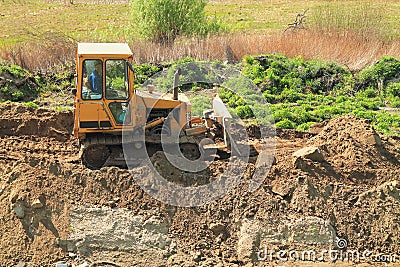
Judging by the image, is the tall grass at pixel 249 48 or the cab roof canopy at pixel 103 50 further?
the tall grass at pixel 249 48

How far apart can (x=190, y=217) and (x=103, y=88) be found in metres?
3.10

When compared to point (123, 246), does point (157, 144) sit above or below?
above

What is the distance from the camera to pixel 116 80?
35.8 ft

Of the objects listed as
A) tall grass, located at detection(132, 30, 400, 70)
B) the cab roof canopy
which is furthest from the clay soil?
tall grass, located at detection(132, 30, 400, 70)

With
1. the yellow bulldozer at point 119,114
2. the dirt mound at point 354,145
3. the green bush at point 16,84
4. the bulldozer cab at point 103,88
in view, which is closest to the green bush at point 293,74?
the dirt mound at point 354,145

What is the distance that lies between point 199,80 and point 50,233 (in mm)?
9905

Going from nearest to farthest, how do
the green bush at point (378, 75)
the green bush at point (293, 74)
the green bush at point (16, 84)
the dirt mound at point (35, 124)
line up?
the dirt mound at point (35, 124) → the green bush at point (16, 84) → the green bush at point (293, 74) → the green bush at point (378, 75)

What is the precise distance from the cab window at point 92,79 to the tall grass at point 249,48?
8705mm

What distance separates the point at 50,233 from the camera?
9.66 meters

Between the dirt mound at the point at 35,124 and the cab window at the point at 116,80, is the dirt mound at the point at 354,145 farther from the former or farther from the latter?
the dirt mound at the point at 35,124

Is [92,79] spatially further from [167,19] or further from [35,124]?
[167,19]

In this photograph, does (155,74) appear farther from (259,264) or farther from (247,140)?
(259,264)

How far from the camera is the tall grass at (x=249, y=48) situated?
770 inches

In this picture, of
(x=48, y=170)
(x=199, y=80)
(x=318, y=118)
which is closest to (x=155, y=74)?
(x=199, y=80)
